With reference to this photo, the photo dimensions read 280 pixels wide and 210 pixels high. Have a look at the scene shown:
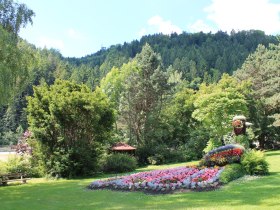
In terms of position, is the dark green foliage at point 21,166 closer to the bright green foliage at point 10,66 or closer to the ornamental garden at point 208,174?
the bright green foliage at point 10,66

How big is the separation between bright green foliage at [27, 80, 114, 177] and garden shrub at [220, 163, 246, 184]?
36.3 ft

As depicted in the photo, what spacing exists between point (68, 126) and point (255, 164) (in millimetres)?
13440

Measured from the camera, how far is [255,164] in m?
17.1

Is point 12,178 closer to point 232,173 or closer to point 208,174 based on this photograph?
point 208,174

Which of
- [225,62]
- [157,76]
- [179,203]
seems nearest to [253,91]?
[157,76]

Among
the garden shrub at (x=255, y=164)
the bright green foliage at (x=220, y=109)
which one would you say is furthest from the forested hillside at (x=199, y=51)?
the garden shrub at (x=255, y=164)

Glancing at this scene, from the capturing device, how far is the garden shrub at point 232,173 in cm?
1511

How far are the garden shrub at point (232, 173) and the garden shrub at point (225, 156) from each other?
1.61 ft

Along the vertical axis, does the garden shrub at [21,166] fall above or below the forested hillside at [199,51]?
below

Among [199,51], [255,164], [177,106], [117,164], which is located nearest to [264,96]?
[177,106]

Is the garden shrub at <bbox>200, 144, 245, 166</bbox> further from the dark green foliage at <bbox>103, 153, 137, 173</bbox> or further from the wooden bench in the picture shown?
the wooden bench

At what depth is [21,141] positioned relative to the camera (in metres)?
30.4

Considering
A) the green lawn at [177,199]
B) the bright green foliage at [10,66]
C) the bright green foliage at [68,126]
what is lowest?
the green lawn at [177,199]

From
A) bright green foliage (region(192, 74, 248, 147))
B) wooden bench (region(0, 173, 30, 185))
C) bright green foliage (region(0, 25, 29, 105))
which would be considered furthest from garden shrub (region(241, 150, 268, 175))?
bright green foliage (region(192, 74, 248, 147))
